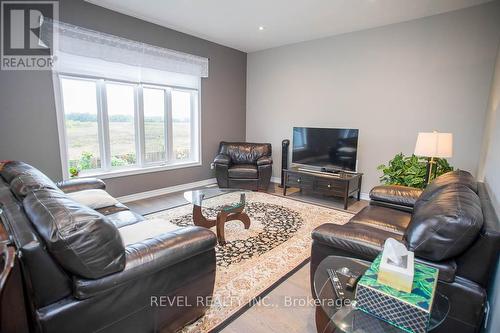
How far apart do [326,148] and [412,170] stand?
4.51 feet

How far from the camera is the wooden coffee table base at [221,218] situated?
272 centimetres

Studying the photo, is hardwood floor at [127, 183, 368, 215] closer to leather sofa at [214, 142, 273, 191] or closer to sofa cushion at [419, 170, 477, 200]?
leather sofa at [214, 142, 273, 191]

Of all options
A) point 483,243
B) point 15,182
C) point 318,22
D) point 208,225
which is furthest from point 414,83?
point 15,182

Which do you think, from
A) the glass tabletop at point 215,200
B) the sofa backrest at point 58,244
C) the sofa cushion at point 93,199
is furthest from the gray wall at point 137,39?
the sofa backrest at point 58,244

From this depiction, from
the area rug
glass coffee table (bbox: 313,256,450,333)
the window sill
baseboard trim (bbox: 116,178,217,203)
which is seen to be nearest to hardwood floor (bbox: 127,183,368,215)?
baseboard trim (bbox: 116,178,217,203)

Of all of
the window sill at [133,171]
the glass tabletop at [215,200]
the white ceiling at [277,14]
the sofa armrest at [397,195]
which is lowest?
the glass tabletop at [215,200]

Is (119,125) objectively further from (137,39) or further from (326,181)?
(326,181)

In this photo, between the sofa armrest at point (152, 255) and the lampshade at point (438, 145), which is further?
the lampshade at point (438, 145)

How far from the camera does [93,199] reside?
7.97 feet

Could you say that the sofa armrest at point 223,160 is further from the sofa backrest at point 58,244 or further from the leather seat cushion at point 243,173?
the sofa backrest at point 58,244

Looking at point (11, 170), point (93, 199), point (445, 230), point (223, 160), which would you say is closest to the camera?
point (445, 230)

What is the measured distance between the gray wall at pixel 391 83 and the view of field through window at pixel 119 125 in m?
1.93

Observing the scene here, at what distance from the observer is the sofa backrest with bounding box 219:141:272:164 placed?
5215mm

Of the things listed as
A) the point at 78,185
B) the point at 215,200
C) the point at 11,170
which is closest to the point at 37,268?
the point at 11,170
